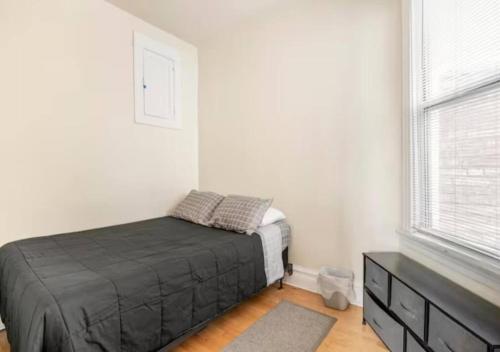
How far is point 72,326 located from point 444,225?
6.93ft

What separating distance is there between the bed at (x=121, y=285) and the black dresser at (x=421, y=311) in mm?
876

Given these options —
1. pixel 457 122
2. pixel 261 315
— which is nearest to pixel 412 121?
pixel 457 122

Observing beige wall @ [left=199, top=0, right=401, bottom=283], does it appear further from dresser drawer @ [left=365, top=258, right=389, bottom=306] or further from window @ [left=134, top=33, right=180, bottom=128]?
window @ [left=134, top=33, right=180, bottom=128]

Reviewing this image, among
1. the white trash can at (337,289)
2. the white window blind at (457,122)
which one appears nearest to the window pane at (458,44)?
the white window blind at (457,122)

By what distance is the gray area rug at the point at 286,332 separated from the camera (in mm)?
1673

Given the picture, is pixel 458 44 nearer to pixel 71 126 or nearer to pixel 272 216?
pixel 272 216

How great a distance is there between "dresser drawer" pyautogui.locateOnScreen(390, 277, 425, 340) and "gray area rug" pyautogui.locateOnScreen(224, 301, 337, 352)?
0.57 m

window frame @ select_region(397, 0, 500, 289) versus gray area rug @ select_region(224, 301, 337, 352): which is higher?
window frame @ select_region(397, 0, 500, 289)

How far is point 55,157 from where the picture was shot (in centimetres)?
217

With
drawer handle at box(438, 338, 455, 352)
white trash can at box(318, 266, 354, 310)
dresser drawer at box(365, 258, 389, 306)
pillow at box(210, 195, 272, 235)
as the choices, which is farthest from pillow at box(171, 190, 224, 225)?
drawer handle at box(438, 338, 455, 352)

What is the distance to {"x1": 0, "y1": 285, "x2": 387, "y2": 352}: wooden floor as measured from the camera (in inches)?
66.2

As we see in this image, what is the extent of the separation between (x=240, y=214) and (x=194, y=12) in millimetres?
2192

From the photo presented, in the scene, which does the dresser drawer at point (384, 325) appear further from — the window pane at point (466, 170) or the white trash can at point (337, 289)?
the window pane at point (466, 170)

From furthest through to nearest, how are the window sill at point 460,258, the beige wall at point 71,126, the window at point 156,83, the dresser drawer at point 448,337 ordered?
the window at point 156,83
the beige wall at point 71,126
the window sill at point 460,258
the dresser drawer at point 448,337
